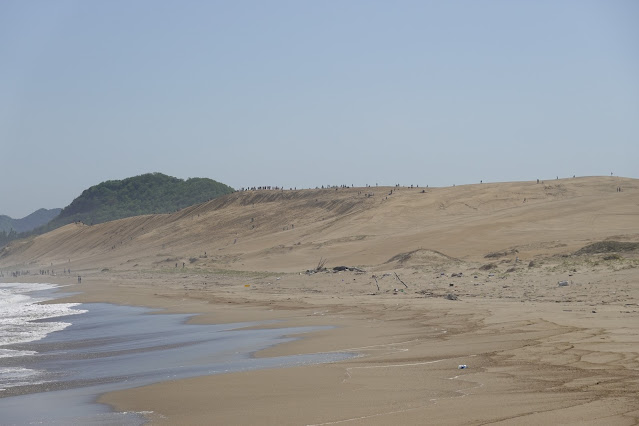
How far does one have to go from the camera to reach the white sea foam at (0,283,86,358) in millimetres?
16078

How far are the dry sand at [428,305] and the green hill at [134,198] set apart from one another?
196ft

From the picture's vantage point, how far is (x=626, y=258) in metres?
20.6

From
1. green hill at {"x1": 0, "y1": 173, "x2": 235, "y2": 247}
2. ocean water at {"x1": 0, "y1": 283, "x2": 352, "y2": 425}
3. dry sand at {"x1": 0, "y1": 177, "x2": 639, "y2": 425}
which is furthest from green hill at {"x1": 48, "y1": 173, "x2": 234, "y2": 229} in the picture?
ocean water at {"x1": 0, "y1": 283, "x2": 352, "y2": 425}

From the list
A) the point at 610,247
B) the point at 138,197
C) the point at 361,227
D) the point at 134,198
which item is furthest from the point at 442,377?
the point at 134,198

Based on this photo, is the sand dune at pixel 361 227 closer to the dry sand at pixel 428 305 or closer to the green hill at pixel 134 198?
the dry sand at pixel 428 305

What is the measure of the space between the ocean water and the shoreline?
525 millimetres

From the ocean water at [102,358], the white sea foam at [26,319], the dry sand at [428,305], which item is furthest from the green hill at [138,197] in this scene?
the ocean water at [102,358]

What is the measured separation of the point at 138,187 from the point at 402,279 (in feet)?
362

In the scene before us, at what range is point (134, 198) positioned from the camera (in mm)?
123562

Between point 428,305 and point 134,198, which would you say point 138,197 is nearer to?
point 134,198

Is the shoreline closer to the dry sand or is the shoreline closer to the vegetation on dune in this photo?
the dry sand

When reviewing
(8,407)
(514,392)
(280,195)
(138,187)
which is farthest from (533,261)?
(138,187)

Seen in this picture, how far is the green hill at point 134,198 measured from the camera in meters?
112

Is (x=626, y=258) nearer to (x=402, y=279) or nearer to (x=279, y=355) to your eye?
(x=402, y=279)
